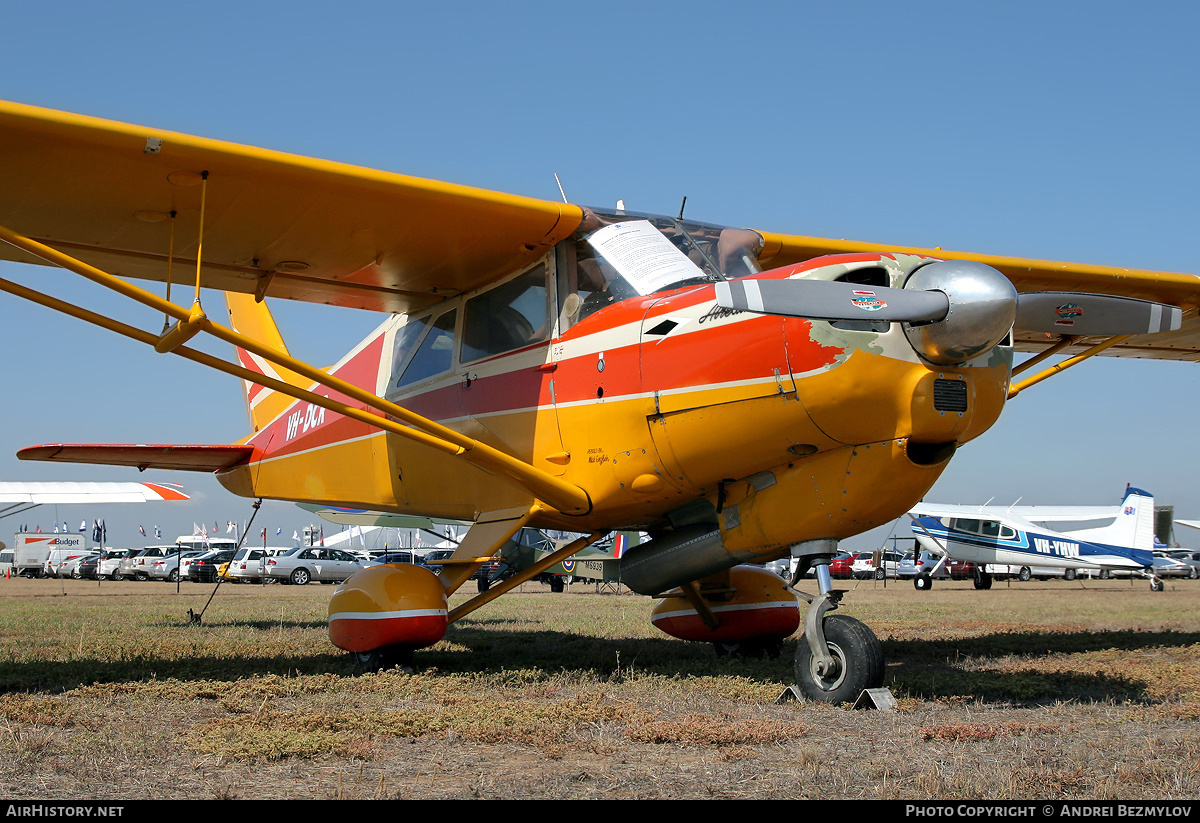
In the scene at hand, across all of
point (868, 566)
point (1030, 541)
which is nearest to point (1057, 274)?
point (1030, 541)

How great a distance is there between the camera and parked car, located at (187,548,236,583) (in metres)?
Answer: 36.4

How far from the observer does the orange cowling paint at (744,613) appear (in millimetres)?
7957

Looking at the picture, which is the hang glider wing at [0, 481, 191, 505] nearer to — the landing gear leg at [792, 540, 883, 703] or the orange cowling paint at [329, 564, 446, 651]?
the orange cowling paint at [329, 564, 446, 651]

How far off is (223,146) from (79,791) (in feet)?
13.5

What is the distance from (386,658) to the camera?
6770 mm

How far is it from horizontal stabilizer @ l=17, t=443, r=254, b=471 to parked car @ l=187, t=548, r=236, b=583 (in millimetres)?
27617

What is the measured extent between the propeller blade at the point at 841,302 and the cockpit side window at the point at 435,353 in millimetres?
3701

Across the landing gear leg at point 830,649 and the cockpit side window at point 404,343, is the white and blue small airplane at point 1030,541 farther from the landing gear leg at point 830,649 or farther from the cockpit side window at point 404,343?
the landing gear leg at point 830,649

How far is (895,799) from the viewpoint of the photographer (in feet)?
10.2

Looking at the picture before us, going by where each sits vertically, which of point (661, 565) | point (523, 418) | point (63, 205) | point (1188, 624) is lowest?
point (1188, 624)

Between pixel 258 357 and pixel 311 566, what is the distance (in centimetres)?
2637

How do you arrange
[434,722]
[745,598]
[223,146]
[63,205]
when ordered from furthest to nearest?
[745,598] < [63,205] < [223,146] < [434,722]
